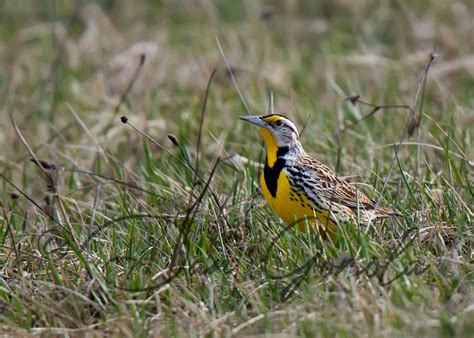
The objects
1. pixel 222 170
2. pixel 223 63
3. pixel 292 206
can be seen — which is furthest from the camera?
pixel 223 63

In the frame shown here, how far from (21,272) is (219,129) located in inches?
99.8

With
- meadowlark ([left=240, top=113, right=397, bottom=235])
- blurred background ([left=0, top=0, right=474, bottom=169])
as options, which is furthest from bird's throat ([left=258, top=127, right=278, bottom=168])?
blurred background ([left=0, top=0, right=474, bottom=169])

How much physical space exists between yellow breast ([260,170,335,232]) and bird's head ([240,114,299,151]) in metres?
0.29

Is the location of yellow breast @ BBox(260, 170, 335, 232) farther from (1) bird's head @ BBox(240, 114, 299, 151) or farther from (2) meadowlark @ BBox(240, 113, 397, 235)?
(1) bird's head @ BBox(240, 114, 299, 151)

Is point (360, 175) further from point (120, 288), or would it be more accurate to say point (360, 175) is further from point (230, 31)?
point (230, 31)

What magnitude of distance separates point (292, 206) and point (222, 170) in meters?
1.00

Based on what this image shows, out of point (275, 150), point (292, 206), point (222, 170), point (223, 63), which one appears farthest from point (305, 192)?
point (223, 63)

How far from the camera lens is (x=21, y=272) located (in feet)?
13.3

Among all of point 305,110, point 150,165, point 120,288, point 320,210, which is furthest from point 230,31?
point 120,288

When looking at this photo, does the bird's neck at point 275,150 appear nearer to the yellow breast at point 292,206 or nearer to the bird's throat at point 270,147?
the bird's throat at point 270,147

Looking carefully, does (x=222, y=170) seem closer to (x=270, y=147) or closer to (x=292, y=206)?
(x=270, y=147)

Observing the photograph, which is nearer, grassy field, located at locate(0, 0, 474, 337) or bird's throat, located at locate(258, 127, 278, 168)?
grassy field, located at locate(0, 0, 474, 337)

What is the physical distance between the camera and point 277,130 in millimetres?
4797

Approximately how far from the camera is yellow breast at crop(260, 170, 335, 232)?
4.42 metres
